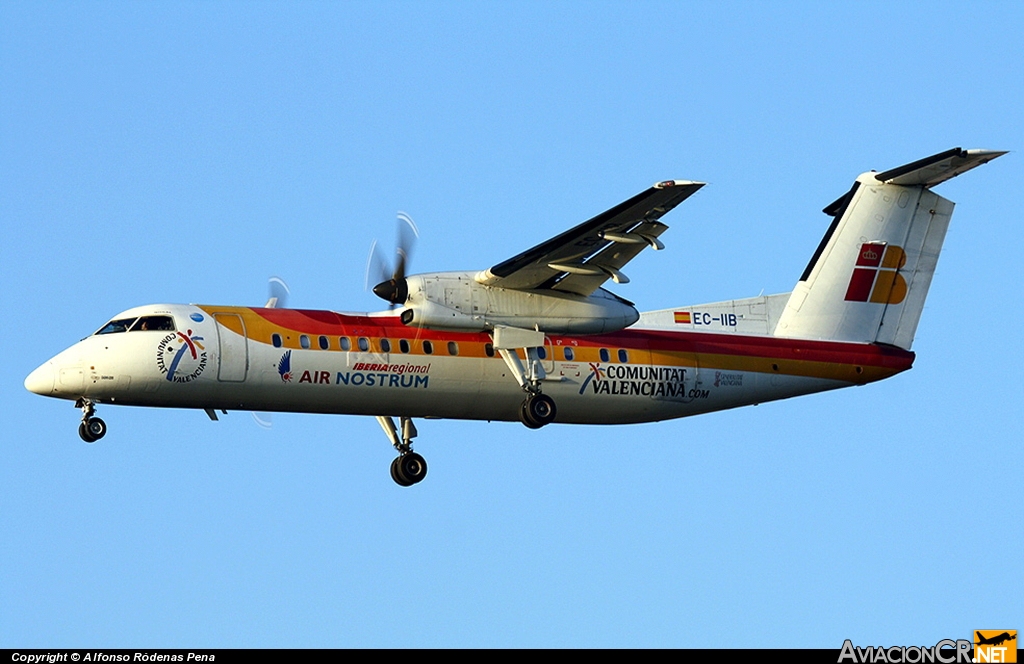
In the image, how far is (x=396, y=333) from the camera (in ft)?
76.7

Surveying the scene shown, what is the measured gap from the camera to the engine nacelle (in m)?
22.6

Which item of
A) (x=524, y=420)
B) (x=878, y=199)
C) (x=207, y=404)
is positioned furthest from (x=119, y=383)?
(x=878, y=199)

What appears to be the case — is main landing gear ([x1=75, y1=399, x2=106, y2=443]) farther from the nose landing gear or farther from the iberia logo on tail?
the iberia logo on tail

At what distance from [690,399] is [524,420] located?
2.95 meters

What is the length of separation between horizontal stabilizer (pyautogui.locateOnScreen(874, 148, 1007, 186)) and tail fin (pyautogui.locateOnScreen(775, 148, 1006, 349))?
0.12 feet

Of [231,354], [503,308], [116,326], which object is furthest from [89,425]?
[503,308]

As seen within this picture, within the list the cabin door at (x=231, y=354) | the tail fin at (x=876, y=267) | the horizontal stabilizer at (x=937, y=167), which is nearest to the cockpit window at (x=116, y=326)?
the cabin door at (x=231, y=354)

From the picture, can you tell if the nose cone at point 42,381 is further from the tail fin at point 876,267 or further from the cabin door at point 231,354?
the tail fin at point 876,267

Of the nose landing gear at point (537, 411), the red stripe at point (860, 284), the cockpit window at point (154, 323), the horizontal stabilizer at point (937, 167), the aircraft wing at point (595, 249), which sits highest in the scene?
the horizontal stabilizer at point (937, 167)

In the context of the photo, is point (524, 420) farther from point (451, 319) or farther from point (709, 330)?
point (709, 330)

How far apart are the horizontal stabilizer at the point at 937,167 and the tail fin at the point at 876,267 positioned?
4 centimetres

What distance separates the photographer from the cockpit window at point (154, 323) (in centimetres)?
2245

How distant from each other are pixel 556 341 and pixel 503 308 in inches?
57.9

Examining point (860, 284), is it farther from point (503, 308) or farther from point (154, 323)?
point (154, 323)
